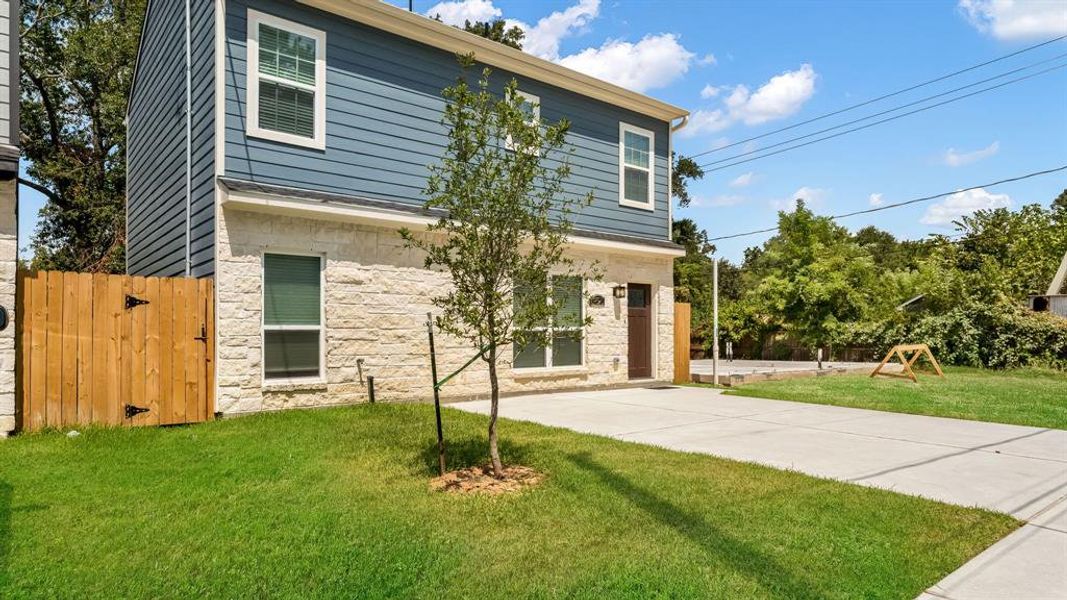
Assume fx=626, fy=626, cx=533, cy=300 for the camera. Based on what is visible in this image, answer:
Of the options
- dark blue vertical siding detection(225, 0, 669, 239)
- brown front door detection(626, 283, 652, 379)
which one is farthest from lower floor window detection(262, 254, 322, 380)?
brown front door detection(626, 283, 652, 379)

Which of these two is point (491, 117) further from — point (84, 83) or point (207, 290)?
point (84, 83)

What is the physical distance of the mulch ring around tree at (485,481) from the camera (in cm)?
447

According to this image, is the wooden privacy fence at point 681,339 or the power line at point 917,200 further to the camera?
the power line at point 917,200

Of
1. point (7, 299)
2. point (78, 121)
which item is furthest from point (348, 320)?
point (78, 121)

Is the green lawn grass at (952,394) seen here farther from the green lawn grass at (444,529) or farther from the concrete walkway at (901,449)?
the green lawn grass at (444,529)

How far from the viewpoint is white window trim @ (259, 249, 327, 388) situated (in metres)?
7.84

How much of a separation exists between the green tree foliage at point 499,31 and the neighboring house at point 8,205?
758 inches

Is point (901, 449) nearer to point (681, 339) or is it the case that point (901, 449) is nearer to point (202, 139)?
point (681, 339)

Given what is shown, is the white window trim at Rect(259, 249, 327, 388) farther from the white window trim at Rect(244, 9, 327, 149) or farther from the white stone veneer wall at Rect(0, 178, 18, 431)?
the white stone veneer wall at Rect(0, 178, 18, 431)

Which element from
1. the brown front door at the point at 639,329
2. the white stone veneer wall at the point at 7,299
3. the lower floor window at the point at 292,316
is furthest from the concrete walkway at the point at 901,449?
the white stone veneer wall at the point at 7,299

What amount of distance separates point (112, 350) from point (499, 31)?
2069 centimetres

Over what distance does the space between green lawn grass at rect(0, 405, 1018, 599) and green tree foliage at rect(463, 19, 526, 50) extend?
21554 millimetres

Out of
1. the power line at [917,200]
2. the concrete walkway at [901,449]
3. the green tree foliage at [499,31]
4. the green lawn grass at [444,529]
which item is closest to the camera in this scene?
the green lawn grass at [444,529]

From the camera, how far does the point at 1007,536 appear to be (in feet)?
12.0
